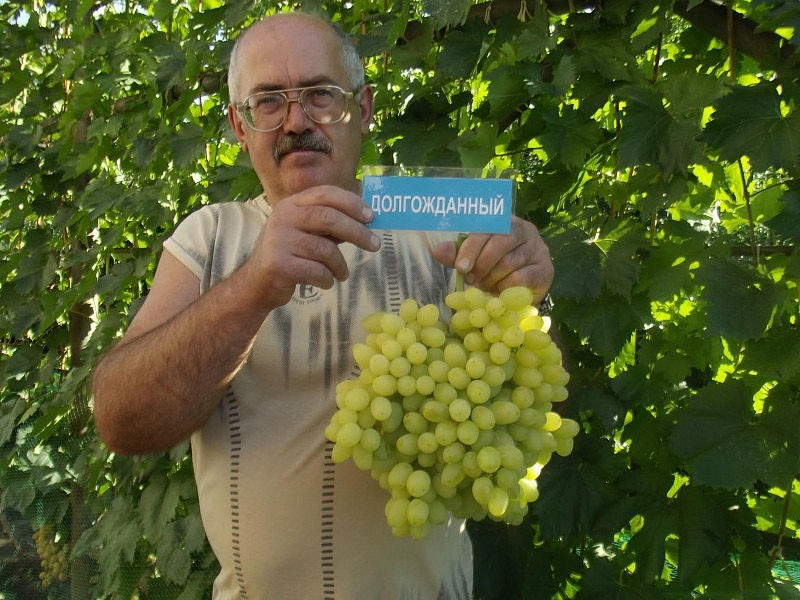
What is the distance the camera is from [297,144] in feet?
4.12

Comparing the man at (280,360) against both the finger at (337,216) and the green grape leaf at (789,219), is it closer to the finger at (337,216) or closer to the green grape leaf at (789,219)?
the finger at (337,216)

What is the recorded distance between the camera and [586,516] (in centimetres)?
153

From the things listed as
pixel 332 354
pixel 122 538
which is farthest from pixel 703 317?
pixel 122 538

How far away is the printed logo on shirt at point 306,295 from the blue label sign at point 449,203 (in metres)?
0.42

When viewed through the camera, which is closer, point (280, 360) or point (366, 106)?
point (280, 360)

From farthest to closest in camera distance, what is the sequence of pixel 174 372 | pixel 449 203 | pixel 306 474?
pixel 306 474
pixel 174 372
pixel 449 203

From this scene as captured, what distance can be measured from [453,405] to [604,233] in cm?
82

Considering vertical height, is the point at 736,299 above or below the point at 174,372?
above

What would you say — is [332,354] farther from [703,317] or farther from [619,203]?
[703,317]

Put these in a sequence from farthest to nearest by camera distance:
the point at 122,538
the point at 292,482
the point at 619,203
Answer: the point at 122,538 < the point at 619,203 < the point at 292,482

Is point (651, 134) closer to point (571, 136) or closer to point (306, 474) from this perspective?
point (571, 136)

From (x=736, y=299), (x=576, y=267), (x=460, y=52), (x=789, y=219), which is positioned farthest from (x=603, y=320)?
(x=460, y=52)

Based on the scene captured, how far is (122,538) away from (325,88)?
1.38 m

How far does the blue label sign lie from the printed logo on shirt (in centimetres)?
42
